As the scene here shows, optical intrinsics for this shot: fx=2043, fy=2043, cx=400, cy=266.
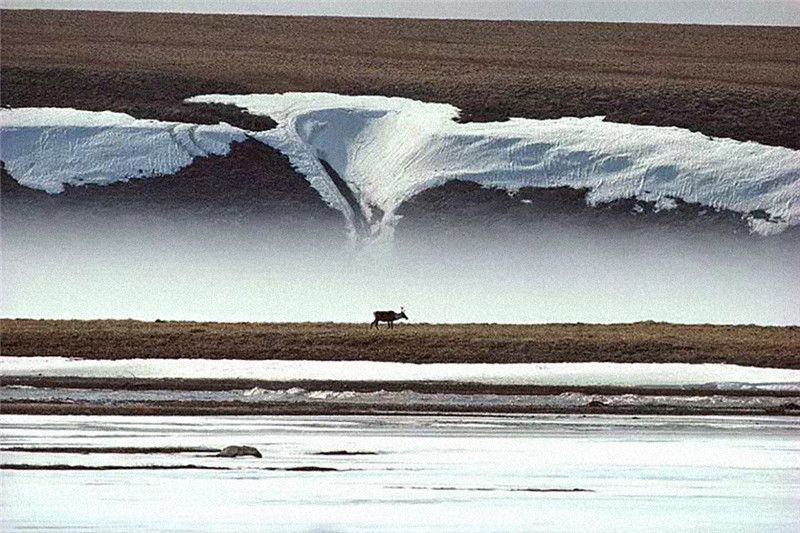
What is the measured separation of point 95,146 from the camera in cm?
6750

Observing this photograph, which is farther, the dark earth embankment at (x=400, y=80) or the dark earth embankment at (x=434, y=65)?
the dark earth embankment at (x=434, y=65)

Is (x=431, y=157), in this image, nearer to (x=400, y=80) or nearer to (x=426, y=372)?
(x=400, y=80)

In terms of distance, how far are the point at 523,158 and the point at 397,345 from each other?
996 inches

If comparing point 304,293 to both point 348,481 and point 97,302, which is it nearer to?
point 97,302

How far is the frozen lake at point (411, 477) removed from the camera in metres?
18.7

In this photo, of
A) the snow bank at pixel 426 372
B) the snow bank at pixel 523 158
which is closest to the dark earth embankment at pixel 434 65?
the snow bank at pixel 523 158

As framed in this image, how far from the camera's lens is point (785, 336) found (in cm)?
4944

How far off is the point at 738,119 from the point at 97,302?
2686 centimetres

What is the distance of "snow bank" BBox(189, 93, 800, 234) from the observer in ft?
216

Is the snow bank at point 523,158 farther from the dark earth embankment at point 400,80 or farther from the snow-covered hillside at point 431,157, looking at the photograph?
the dark earth embankment at point 400,80

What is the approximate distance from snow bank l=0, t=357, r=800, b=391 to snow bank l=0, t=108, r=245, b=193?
80.8 ft

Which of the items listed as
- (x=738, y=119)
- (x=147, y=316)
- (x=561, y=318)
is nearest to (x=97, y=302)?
(x=147, y=316)

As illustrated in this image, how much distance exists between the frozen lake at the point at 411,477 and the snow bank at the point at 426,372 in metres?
9.16

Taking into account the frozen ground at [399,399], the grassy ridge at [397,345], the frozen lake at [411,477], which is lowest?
the frozen lake at [411,477]
